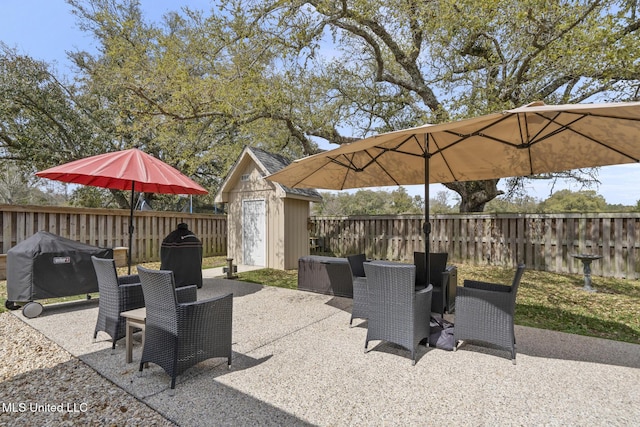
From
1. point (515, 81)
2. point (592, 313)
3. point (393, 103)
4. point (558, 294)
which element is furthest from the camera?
point (393, 103)

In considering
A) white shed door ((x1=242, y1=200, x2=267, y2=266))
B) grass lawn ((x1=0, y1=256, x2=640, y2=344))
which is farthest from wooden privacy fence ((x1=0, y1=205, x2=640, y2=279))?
white shed door ((x1=242, y1=200, x2=267, y2=266))

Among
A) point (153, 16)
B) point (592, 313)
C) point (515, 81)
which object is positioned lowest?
point (592, 313)

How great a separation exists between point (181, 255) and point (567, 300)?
7.39 meters

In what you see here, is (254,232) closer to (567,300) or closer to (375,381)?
(375,381)

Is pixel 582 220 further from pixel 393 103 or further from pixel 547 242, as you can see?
pixel 393 103

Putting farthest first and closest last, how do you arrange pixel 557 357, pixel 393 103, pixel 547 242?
1. pixel 393 103
2. pixel 547 242
3. pixel 557 357

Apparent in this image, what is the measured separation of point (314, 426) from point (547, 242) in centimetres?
927

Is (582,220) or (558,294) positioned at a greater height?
(582,220)

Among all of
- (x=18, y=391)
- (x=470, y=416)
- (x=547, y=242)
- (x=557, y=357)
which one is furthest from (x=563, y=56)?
(x=18, y=391)

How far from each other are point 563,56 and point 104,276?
9127mm

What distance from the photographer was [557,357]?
137 inches

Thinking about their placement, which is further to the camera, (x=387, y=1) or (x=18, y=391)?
(x=387, y=1)

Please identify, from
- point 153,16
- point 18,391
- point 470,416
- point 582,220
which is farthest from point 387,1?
Answer: point 153,16

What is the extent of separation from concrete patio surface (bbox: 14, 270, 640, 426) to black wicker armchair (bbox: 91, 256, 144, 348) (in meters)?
0.23
